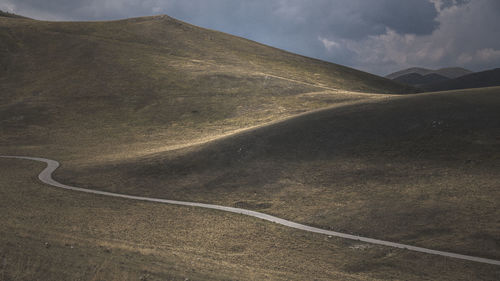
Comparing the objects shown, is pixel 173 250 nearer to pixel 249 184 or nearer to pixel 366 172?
pixel 249 184

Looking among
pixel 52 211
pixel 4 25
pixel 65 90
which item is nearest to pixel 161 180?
pixel 52 211

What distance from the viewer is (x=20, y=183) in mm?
34000

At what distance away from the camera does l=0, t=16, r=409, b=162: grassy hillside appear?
64375mm

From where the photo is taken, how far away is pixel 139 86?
277 feet

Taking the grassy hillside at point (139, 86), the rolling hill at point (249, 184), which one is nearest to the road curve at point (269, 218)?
the rolling hill at point (249, 184)

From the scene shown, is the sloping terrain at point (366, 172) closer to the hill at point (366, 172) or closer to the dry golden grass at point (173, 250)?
the hill at point (366, 172)

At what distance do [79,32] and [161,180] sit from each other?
9546cm

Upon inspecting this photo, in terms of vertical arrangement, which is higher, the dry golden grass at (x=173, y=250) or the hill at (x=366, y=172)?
the hill at (x=366, y=172)

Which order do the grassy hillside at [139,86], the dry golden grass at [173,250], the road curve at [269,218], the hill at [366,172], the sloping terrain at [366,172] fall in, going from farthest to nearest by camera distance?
the grassy hillside at [139,86], the sloping terrain at [366,172], the hill at [366,172], the road curve at [269,218], the dry golden grass at [173,250]

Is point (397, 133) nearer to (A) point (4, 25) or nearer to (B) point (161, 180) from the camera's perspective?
(B) point (161, 180)

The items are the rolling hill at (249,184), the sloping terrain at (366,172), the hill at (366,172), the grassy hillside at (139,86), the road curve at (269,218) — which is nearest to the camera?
the rolling hill at (249,184)

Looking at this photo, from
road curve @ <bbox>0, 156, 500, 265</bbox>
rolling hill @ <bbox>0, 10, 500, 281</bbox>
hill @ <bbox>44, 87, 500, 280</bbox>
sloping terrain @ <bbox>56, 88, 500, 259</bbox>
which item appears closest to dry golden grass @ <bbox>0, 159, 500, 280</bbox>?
rolling hill @ <bbox>0, 10, 500, 281</bbox>

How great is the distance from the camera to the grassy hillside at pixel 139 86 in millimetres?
64375

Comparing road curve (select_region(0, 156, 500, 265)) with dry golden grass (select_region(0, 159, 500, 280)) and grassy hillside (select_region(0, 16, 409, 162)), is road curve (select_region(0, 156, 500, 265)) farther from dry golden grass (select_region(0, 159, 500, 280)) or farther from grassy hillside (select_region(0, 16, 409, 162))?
grassy hillside (select_region(0, 16, 409, 162))
